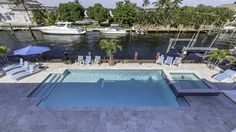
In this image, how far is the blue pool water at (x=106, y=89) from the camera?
9337mm

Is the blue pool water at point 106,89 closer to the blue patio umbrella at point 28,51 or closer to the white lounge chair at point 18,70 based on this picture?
the white lounge chair at point 18,70

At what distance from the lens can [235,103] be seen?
877 cm

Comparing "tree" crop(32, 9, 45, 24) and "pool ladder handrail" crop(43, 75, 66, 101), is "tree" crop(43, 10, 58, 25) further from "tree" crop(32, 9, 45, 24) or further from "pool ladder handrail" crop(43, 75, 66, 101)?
"pool ladder handrail" crop(43, 75, 66, 101)

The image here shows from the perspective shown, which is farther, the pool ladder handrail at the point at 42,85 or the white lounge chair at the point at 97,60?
the white lounge chair at the point at 97,60

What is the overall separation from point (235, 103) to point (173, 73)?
4.57 m

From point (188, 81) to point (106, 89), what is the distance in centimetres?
591

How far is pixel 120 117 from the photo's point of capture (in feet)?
24.7

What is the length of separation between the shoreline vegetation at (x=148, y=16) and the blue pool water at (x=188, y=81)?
33344 mm

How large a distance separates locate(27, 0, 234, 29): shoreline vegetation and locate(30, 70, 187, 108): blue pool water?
33042 mm

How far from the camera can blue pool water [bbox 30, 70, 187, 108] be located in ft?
30.6

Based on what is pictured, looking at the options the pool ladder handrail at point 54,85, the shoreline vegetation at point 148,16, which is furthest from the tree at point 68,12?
the pool ladder handrail at point 54,85

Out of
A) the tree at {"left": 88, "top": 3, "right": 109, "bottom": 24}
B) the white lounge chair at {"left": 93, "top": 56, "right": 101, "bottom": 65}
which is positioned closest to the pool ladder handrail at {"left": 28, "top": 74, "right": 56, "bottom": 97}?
the white lounge chair at {"left": 93, "top": 56, "right": 101, "bottom": 65}

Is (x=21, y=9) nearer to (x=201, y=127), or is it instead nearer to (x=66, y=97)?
(x=66, y=97)

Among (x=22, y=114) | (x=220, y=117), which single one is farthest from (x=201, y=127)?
(x=22, y=114)
